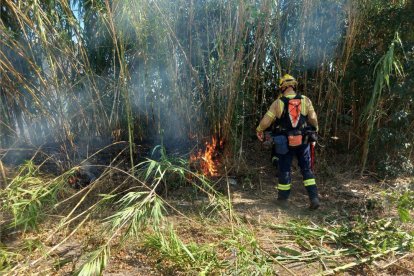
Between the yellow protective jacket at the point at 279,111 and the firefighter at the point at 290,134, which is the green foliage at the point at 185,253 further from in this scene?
the yellow protective jacket at the point at 279,111

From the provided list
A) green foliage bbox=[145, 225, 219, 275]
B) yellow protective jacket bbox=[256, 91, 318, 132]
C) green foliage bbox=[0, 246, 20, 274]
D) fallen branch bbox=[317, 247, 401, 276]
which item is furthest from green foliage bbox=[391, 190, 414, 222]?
green foliage bbox=[0, 246, 20, 274]

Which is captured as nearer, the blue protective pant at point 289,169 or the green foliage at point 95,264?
the green foliage at point 95,264

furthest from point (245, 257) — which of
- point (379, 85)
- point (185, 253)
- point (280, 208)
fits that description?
point (379, 85)

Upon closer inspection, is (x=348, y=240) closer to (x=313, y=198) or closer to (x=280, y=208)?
(x=313, y=198)

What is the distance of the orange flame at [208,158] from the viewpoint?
4587mm

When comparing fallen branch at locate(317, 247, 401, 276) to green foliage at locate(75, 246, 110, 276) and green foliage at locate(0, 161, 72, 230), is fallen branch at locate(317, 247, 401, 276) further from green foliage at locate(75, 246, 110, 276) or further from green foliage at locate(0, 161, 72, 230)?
green foliage at locate(0, 161, 72, 230)

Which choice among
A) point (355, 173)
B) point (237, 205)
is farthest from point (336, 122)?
point (237, 205)

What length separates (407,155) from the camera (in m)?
5.06

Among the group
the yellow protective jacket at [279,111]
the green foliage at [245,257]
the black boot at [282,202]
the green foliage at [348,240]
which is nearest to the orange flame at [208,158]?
the yellow protective jacket at [279,111]

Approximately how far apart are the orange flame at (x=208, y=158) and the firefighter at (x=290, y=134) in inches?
30.3

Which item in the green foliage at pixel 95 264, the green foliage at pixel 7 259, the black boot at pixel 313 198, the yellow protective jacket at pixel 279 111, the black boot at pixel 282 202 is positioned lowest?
the black boot at pixel 282 202

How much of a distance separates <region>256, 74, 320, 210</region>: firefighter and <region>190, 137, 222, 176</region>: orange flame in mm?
770

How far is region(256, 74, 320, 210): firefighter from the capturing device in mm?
4215

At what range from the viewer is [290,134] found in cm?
421
